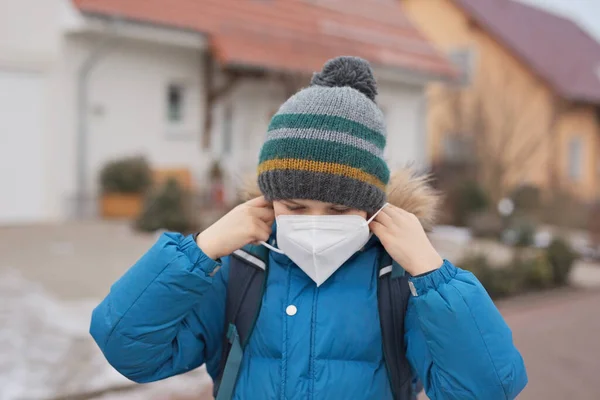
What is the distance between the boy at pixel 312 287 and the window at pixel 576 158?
23.5 meters

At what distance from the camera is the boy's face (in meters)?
1.83

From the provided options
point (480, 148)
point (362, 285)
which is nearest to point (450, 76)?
point (480, 148)

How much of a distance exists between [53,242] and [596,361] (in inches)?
287

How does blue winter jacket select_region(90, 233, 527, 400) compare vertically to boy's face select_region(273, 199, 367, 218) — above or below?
below

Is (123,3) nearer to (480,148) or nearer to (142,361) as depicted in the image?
(480,148)

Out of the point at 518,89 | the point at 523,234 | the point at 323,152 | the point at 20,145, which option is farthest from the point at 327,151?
the point at 518,89

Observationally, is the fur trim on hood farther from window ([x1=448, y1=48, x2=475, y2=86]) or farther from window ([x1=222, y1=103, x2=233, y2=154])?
window ([x1=448, y1=48, x2=475, y2=86])

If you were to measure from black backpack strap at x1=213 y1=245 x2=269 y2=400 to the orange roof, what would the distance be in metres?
9.72

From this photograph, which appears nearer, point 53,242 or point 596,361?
point 596,361

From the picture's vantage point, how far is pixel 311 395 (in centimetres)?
172

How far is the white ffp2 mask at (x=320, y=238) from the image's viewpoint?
1.80 metres

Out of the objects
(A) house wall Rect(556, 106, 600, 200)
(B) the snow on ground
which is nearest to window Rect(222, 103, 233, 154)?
(B) the snow on ground

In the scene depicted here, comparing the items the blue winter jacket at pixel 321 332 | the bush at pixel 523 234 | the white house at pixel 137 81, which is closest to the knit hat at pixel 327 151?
the blue winter jacket at pixel 321 332

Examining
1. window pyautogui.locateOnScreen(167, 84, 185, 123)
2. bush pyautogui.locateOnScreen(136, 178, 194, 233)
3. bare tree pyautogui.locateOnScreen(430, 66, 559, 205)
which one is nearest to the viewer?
bush pyautogui.locateOnScreen(136, 178, 194, 233)
